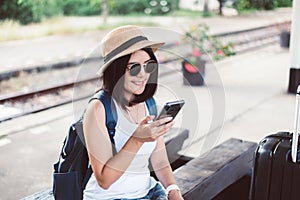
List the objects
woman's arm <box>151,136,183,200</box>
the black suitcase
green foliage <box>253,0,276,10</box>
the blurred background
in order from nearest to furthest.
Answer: woman's arm <box>151,136,183,200</box> → the black suitcase → the blurred background → green foliage <box>253,0,276,10</box>

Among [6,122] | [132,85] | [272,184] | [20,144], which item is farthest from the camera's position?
[6,122]

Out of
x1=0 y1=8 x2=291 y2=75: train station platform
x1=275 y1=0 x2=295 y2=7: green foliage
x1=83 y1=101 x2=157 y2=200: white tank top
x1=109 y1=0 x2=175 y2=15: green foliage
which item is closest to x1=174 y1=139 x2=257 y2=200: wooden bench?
x1=83 y1=101 x2=157 y2=200: white tank top

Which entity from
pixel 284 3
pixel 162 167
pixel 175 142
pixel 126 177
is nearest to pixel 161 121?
pixel 126 177

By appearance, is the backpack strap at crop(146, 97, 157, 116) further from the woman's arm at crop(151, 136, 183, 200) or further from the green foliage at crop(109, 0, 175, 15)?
the green foliage at crop(109, 0, 175, 15)

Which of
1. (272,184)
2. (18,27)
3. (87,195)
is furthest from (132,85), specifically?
(18,27)

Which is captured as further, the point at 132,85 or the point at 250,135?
the point at 250,135

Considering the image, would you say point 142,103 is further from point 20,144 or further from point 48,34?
point 48,34

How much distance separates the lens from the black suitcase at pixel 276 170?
6.51 ft

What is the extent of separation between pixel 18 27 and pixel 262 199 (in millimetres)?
10716

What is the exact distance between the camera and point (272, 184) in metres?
2.06

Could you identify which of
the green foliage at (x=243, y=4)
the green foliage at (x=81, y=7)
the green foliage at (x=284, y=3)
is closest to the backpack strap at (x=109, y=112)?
the green foliage at (x=284, y=3)

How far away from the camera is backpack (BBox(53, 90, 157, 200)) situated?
1.61 m

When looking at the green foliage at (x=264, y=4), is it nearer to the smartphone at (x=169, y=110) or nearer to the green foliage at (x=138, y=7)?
the smartphone at (x=169, y=110)

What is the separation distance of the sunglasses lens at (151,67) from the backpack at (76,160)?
144 millimetres
